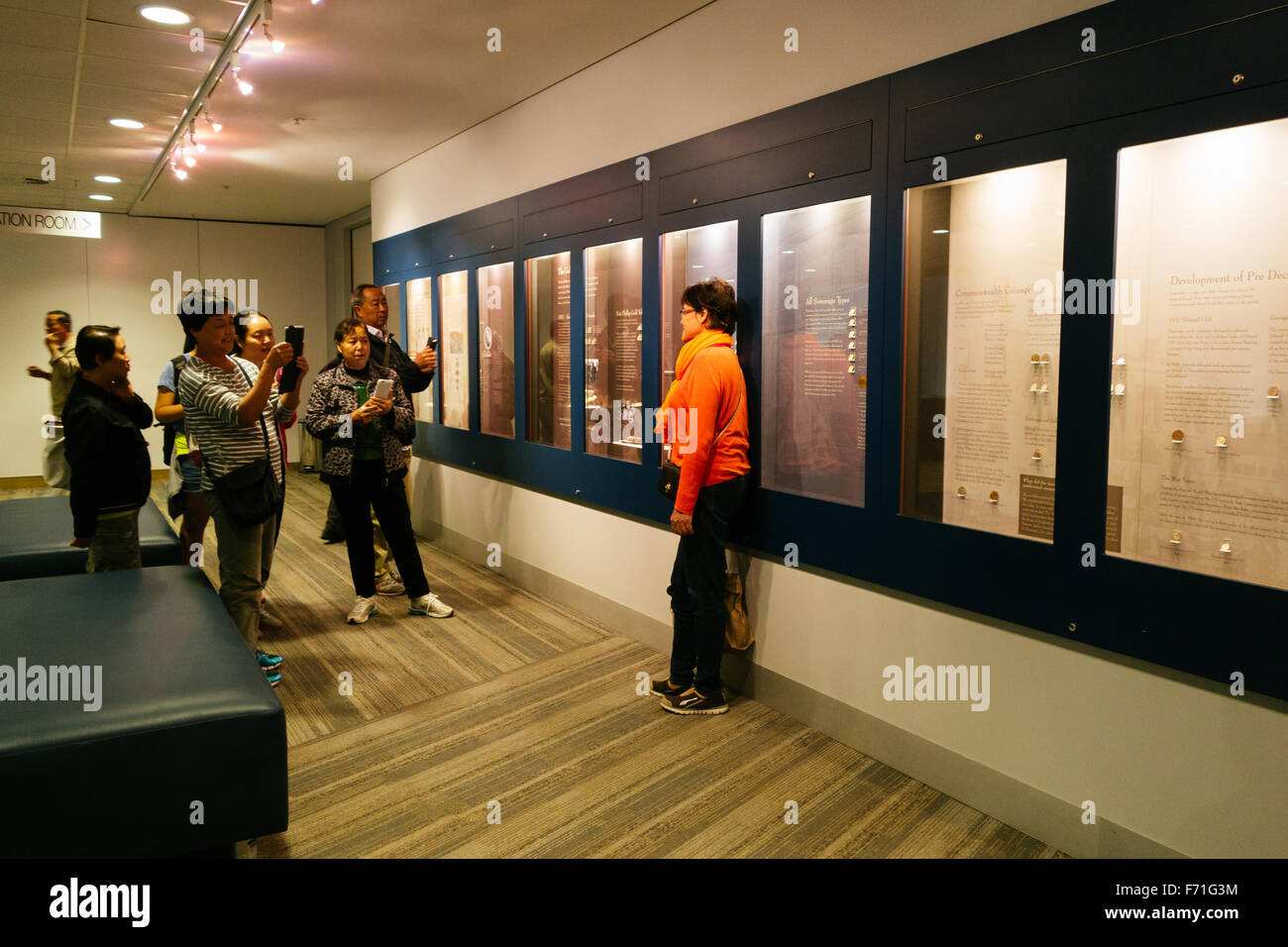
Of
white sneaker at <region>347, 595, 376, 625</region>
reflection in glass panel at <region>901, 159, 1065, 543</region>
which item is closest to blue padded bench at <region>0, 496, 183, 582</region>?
white sneaker at <region>347, 595, 376, 625</region>

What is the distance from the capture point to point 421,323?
7527 mm

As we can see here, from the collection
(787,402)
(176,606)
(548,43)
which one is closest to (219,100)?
(548,43)

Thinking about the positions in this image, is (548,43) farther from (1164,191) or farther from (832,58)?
(1164,191)

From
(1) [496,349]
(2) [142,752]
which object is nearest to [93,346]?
(2) [142,752]

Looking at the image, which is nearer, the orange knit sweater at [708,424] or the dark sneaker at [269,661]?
the orange knit sweater at [708,424]

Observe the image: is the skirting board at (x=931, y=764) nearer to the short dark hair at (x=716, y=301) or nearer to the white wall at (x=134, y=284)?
the short dark hair at (x=716, y=301)

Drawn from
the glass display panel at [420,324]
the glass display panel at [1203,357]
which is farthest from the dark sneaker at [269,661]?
the glass display panel at [1203,357]

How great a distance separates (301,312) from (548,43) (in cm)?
853

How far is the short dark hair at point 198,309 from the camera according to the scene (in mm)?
3637

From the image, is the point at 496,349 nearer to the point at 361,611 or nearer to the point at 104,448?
the point at 361,611

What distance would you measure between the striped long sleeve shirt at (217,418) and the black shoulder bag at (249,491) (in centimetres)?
3

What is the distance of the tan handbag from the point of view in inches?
158

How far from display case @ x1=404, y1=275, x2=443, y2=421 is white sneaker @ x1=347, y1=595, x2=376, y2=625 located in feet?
8.08

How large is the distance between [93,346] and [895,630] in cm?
350
